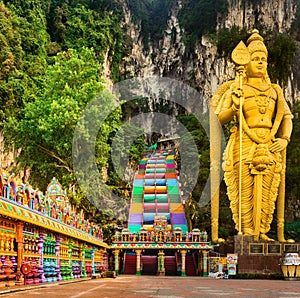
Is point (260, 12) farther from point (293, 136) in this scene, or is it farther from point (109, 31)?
point (293, 136)

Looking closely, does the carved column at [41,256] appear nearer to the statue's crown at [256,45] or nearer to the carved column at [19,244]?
the carved column at [19,244]

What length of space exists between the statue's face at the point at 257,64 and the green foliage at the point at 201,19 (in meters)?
26.7

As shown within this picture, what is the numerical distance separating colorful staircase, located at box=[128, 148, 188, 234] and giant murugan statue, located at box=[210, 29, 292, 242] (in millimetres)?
5240

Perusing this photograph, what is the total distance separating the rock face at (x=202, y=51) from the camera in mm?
36500

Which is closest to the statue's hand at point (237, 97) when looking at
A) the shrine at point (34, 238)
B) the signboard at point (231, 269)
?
the signboard at point (231, 269)

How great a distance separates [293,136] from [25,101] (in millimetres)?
11812

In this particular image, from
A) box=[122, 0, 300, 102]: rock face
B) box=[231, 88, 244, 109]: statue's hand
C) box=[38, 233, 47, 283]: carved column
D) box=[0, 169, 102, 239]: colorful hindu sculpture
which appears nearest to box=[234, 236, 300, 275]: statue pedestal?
box=[231, 88, 244, 109]: statue's hand

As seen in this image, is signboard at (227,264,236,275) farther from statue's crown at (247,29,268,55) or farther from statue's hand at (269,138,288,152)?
statue's crown at (247,29,268,55)

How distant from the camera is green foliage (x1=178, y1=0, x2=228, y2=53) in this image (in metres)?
40.7

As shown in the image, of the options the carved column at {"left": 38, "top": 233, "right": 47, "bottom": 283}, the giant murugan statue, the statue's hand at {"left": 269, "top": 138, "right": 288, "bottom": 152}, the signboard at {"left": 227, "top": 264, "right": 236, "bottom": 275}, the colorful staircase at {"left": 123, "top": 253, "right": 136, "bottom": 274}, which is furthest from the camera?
the colorful staircase at {"left": 123, "top": 253, "right": 136, "bottom": 274}

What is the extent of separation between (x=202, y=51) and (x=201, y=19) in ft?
10.1

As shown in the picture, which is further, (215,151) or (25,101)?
(25,101)

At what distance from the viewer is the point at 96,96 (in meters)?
19.8

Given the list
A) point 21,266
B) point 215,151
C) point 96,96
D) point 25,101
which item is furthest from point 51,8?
point 21,266
